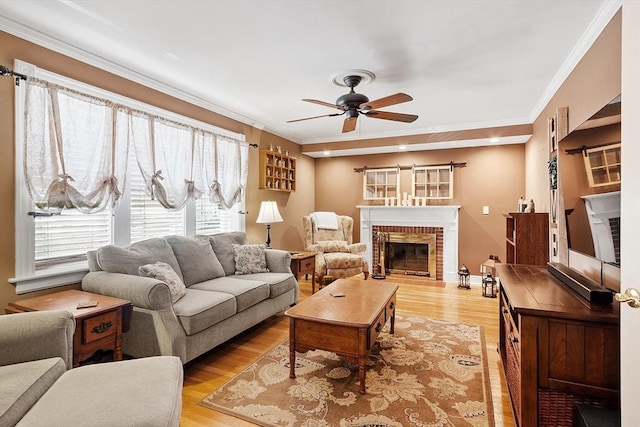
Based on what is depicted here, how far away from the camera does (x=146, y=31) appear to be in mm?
2447

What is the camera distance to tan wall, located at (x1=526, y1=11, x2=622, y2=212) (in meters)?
2.09

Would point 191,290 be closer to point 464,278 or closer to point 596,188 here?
point 596,188

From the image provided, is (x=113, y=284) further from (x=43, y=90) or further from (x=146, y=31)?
(x=146, y=31)

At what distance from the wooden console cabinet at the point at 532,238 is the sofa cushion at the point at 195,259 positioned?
11.0ft

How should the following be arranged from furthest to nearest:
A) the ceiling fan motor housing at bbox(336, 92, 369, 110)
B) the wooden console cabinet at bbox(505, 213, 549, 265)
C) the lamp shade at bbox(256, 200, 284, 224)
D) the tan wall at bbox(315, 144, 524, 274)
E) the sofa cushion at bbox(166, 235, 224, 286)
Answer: the tan wall at bbox(315, 144, 524, 274), the lamp shade at bbox(256, 200, 284, 224), the wooden console cabinet at bbox(505, 213, 549, 265), the sofa cushion at bbox(166, 235, 224, 286), the ceiling fan motor housing at bbox(336, 92, 369, 110)

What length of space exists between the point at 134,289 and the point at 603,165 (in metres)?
3.01

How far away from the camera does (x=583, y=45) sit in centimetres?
255

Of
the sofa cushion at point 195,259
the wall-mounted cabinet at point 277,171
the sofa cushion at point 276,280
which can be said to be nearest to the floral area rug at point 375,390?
the sofa cushion at point 276,280

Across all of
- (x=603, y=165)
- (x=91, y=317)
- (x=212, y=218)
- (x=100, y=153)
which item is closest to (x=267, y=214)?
(x=212, y=218)

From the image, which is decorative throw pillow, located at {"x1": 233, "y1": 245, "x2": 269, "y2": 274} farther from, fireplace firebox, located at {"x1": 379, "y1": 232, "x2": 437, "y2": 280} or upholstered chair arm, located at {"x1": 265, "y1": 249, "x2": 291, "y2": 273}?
fireplace firebox, located at {"x1": 379, "y1": 232, "x2": 437, "y2": 280}

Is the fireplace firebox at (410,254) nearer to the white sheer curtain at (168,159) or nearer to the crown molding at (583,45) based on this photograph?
the crown molding at (583,45)

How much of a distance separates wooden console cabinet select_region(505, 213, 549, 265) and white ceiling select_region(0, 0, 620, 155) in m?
1.37

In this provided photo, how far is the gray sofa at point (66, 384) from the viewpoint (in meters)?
1.21

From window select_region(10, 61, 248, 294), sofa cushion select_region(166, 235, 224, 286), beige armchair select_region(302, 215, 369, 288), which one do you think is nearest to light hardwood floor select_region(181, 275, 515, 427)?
beige armchair select_region(302, 215, 369, 288)
